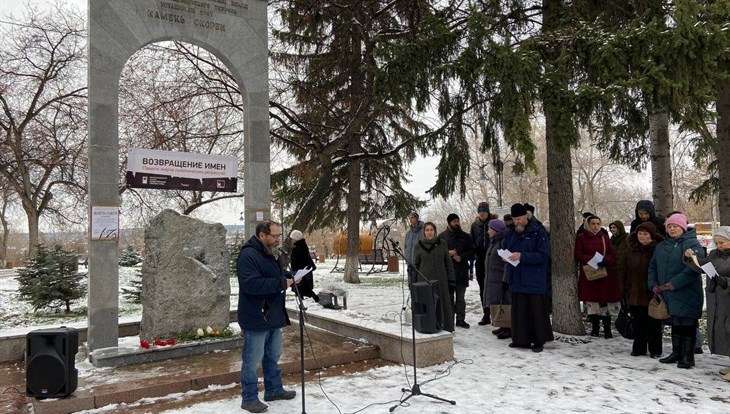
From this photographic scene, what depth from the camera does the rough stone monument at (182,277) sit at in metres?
6.70

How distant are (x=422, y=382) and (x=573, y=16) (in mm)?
5512

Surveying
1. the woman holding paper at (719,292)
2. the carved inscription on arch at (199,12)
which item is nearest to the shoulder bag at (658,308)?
the woman holding paper at (719,292)

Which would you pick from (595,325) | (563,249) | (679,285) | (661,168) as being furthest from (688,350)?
(661,168)

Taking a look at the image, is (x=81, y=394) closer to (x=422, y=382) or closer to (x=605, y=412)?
(x=422, y=382)

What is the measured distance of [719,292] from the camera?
18.1 ft

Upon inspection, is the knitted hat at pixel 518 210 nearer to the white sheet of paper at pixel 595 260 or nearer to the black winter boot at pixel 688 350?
the white sheet of paper at pixel 595 260

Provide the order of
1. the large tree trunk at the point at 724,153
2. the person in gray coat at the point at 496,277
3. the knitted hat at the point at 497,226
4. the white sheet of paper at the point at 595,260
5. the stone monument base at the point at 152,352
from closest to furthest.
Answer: the stone monument base at the point at 152,352
the white sheet of paper at the point at 595,260
the person in gray coat at the point at 496,277
the knitted hat at the point at 497,226
the large tree trunk at the point at 724,153

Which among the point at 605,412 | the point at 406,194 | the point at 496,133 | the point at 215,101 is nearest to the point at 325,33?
the point at 215,101

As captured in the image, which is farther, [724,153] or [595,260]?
[724,153]

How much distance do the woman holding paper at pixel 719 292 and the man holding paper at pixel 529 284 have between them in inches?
68.5

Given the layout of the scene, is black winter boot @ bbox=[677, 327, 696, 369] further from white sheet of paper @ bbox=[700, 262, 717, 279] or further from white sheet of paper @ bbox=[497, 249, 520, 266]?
white sheet of paper @ bbox=[497, 249, 520, 266]

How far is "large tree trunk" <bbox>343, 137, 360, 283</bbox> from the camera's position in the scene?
54.1 ft

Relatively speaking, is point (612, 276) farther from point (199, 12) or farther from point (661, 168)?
point (199, 12)

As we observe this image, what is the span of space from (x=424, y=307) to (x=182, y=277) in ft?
10.9
